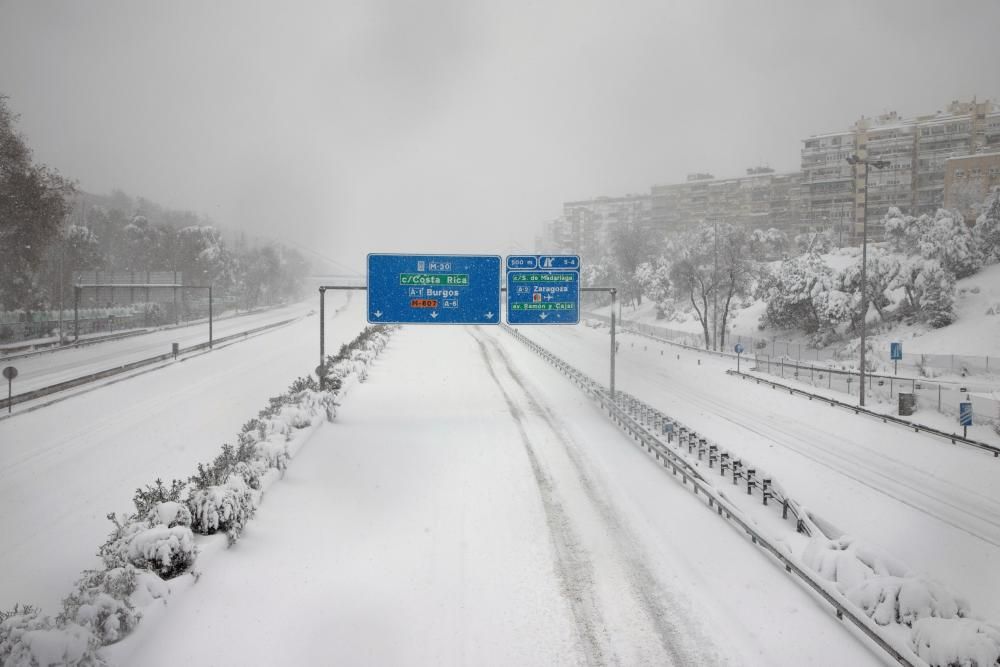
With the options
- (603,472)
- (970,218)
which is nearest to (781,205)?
(970,218)

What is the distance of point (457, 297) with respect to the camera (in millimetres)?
29391

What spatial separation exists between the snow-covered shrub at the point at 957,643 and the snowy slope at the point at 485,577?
0.95 meters

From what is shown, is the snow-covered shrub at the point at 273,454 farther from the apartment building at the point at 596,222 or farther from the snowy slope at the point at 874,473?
the apartment building at the point at 596,222

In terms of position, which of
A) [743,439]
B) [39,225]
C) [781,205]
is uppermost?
[781,205]

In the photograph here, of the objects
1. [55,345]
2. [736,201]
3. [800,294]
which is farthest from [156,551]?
[736,201]

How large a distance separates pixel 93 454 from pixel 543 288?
66.1 ft

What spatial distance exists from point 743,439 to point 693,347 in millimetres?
36136

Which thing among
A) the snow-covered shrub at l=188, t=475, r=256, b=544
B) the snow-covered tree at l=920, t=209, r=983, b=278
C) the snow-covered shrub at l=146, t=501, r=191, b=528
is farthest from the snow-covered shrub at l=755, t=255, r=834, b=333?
the snow-covered shrub at l=146, t=501, r=191, b=528

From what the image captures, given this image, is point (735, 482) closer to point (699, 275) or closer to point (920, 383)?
point (920, 383)

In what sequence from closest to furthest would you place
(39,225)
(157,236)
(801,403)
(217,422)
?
(217,422)
(801,403)
(39,225)
(157,236)

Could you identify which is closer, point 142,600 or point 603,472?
point 142,600

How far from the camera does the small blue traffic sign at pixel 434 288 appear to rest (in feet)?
95.2

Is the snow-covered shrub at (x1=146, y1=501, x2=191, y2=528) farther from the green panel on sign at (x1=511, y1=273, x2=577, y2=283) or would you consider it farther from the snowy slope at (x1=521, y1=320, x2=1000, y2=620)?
the green panel on sign at (x1=511, y1=273, x2=577, y2=283)

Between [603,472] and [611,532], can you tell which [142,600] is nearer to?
[611,532]
